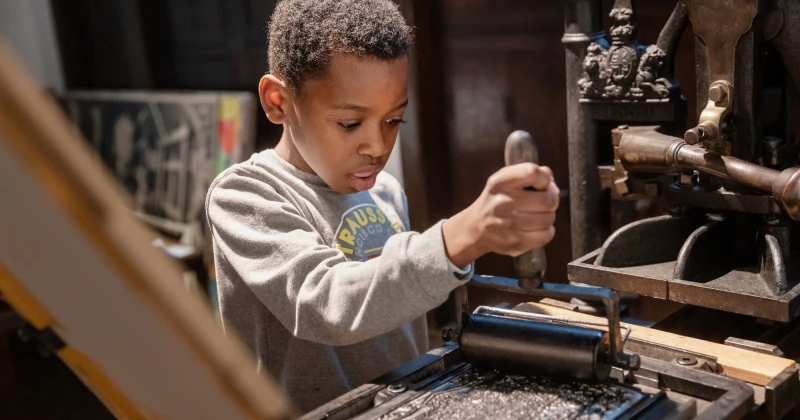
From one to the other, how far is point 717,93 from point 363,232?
60cm

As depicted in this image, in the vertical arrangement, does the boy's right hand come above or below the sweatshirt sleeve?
above

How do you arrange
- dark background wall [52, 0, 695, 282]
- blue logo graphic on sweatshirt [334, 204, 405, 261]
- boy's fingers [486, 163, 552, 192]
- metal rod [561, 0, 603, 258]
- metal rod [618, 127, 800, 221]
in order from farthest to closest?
1. dark background wall [52, 0, 695, 282]
2. metal rod [561, 0, 603, 258]
3. blue logo graphic on sweatshirt [334, 204, 405, 261]
4. metal rod [618, 127, 800, 221]
5. boy's fingers [486, 163, 552, 192]

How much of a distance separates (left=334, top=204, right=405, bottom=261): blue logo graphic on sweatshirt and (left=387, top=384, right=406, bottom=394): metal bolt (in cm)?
32

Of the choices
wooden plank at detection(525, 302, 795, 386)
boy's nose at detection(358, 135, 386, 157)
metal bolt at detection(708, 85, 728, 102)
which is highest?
metal bolt at detection(708, 85, 728, 102)

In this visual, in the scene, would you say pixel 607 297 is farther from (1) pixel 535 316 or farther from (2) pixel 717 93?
(2) pixel 717 93

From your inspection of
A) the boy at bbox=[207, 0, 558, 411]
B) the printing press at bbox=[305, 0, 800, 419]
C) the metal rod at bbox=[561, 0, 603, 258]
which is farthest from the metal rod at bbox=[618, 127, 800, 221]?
the boy at bbox=[207, 0, 558, 411]

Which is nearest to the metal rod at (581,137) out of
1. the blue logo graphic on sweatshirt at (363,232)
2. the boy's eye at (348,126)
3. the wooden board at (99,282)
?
the blue logo graphic on sweatshirt at (363,232)

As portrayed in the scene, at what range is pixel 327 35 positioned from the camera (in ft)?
3.84

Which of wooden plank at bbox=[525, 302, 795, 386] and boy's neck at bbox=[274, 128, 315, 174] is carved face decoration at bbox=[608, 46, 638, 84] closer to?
wooden plank at bbox=[525, 302, 795, 386]

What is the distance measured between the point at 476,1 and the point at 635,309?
85cm

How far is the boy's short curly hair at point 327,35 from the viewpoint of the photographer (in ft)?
3.83

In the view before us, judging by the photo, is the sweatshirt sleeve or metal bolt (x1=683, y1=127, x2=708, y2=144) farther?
metal bolt (x1=683, y1=127, x2=708, y2=144)

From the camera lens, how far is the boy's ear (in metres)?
1.25

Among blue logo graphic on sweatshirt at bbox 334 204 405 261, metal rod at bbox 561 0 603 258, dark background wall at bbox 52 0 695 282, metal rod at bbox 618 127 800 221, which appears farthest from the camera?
dark background wall at bbox 52 0 695 282
